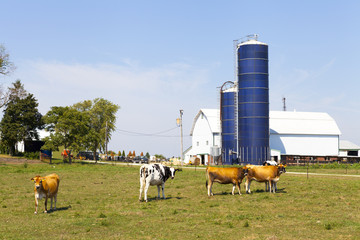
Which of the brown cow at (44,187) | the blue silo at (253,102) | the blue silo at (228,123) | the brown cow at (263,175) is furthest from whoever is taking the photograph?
the blue silo at (228,123)

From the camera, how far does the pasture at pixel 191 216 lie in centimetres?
1381

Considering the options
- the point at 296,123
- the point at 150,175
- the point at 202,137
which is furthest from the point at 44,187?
the point at 296,123

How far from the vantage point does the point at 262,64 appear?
69438 millimetres

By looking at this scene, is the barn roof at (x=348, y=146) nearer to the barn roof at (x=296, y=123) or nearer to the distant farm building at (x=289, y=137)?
the barn roof at (x=296, y=123)

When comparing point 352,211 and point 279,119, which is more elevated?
point 279,119

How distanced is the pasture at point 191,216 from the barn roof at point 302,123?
59.7 m

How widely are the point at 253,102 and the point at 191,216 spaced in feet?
177

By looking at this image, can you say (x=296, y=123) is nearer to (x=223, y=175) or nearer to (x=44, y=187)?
(x=223, y=175)

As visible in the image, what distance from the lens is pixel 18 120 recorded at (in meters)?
82.8

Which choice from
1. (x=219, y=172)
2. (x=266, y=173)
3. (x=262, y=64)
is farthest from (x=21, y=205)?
(x=262, y=64)

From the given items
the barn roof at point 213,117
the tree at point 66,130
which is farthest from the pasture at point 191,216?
the barn roof at point 213,117

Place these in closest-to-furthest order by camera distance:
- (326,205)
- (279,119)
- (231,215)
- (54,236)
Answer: (54,236) → (231,215) → (326,205) → (279,119)

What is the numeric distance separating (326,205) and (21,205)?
50.9 ft

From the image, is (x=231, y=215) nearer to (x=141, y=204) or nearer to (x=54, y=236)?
→ (x=141, y=204)
